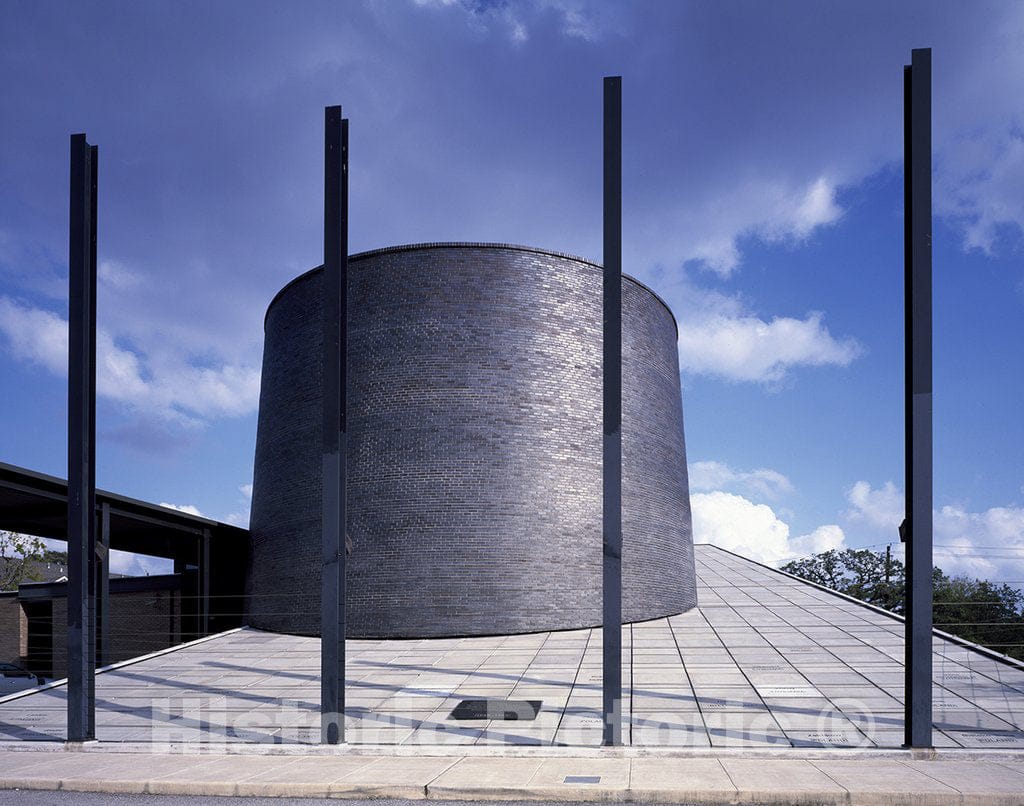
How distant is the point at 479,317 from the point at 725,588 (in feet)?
34.8

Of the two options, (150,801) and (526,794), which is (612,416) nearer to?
(526,794)

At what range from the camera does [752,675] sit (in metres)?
13.0

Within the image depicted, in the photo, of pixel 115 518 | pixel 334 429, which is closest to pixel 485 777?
pixel 334 429

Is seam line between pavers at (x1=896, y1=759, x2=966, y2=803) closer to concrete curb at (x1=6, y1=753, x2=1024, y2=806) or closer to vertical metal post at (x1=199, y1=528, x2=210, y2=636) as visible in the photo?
concrete curb at (x1=6, y1=753, x2=1024, y2=806)

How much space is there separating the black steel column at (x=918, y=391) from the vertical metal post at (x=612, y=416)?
2784mm

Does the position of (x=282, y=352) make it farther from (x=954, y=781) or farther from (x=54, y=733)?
(x=954, y=781)

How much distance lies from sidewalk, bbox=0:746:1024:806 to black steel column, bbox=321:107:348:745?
814 mm

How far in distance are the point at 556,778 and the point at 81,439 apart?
21.5 ft

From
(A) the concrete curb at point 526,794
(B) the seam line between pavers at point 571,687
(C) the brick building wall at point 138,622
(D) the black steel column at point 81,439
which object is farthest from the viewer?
(C) the brick building wall at point 138,622

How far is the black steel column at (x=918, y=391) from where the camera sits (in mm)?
8820

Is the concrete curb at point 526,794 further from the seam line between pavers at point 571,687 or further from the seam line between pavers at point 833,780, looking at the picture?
the seam line between pavers at point 571,687

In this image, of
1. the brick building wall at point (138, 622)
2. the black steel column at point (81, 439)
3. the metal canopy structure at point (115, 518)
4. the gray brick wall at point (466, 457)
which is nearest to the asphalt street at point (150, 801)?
the black steel column at point (81, 439)

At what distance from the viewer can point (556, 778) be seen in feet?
25.6

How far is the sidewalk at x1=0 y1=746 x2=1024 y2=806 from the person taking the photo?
23.6 ft
